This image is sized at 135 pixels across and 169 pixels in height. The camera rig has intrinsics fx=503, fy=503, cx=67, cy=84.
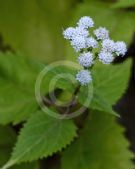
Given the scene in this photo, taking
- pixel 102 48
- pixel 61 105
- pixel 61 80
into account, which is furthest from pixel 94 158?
pixel 102 48

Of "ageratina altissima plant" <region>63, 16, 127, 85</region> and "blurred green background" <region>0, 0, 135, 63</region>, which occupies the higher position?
"blurred green background" <region>0, 0, 135, 63</region>

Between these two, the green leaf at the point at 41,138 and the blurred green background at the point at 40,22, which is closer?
the green leaf at the point at 41,138

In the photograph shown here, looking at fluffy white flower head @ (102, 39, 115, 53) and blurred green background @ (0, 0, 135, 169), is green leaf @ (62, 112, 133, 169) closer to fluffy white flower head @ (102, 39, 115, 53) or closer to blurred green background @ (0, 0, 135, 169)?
blurred green background @ (0, 0, 135, 169)

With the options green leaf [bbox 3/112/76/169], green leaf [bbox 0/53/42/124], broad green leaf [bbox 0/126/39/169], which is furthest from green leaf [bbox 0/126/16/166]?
green leaf [bbox 3/112/76/169]

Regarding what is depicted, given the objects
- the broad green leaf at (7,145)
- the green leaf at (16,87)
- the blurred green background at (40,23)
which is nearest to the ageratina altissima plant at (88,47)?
the green leaf at (16,87)

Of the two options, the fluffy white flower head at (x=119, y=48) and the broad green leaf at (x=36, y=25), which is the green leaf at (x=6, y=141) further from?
the fluffy white flower head at (x=119, y=48)

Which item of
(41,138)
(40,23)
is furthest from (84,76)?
(40,23)

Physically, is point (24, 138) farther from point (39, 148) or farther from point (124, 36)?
point (124, 36)
